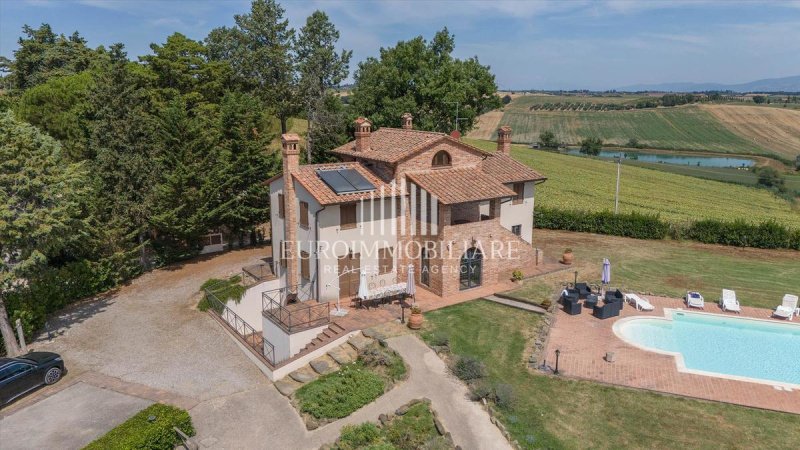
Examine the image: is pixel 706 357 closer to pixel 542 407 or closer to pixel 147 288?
pixel 542 407

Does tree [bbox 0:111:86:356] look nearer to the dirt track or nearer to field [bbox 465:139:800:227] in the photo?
field [bbox 465:139:800:227]

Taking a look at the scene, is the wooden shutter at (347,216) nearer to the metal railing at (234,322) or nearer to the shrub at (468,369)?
the metal railing at (234,322)

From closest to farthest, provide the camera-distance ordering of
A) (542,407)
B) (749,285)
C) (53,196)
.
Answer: (542,407) → (53,196) → (749,285)

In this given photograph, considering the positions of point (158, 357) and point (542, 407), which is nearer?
point (542, 407)

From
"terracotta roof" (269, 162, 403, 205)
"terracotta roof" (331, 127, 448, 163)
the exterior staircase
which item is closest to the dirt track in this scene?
"terracotta roof" (331, 127, 448, 163)

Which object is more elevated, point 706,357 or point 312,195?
point 312,195

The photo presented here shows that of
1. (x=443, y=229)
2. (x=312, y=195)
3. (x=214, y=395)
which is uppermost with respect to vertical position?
(x=312, y=195)

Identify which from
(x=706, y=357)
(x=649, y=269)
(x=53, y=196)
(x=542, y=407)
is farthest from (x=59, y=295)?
(x=649, y=269)
